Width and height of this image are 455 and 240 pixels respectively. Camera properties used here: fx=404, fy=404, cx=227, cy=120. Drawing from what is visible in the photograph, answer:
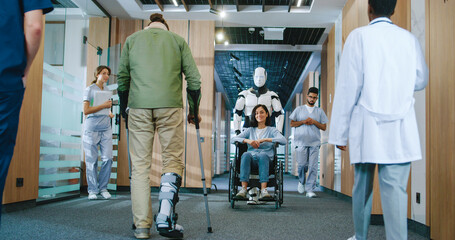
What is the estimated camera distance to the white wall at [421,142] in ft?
9.51

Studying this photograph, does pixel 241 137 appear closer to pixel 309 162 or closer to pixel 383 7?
pixel 309 162

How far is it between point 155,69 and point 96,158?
2.50 m

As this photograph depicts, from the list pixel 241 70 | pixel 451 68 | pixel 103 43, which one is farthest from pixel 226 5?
pixel 241 70

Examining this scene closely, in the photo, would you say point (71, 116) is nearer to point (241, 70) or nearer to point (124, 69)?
point (124, 69)

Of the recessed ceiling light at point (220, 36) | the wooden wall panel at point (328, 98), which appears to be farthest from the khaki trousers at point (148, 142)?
the recessed ceiling light at point (220, 36)

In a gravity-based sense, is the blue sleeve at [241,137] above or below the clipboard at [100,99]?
below

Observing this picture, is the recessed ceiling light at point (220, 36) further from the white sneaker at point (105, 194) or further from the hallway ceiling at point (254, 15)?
the white sneaker at point (105, 194)

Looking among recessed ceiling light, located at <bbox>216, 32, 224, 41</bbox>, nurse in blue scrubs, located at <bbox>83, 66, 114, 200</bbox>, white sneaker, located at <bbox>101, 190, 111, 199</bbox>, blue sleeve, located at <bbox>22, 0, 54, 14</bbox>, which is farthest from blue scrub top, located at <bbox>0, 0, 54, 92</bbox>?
recessed ceiling light, located at <bbox>216, 32, 224, 41</bbox>

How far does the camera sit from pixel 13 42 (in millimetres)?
1427

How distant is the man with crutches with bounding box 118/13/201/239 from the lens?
99.3 inches

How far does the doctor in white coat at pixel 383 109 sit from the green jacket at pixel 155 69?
1.14 meters

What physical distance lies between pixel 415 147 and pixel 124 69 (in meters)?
1.81

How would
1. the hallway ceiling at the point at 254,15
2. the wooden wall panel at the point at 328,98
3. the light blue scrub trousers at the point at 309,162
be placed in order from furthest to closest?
1. the wooden wall panel at the point at 328,98
2. the hallway ceiling at the point at 254,15
3. the light blue scrub trousers at the point at 309,162

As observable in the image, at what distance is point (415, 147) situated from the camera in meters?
1.70
